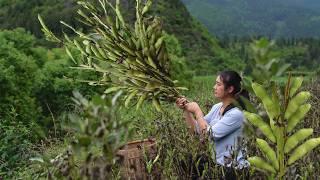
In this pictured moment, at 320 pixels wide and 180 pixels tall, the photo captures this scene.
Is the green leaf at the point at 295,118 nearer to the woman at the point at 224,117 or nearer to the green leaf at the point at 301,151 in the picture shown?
the green leaf at the point at 301,151

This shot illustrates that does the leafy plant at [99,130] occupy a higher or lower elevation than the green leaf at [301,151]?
higher

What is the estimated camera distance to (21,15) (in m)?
68.6

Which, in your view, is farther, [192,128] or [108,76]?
[192,128]

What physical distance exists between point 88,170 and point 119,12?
9.69ft

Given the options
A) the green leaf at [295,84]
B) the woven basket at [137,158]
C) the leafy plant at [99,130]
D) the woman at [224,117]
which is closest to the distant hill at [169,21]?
the woven basket at [137,158]

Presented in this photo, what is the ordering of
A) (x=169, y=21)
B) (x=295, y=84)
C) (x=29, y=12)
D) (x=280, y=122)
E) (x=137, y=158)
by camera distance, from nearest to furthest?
(x=280, y=122) → (x=295, y=84) → (x=137, y=158) → (x=29, y=12) → (x=169, y=21)

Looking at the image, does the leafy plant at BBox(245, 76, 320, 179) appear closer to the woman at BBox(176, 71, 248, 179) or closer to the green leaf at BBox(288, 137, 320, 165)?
the green leaf at BBox(288, 137, 320, 165)

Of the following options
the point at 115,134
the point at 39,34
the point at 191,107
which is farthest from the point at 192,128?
the point at 39,34

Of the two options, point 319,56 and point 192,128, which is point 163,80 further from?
point 319,56

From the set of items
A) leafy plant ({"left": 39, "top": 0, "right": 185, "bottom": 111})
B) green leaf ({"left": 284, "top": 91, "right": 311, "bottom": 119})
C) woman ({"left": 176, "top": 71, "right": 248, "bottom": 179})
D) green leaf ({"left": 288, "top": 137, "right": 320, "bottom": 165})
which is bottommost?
woman ({"left": 176, "top": 71, "right": 248, "bottom": 179})

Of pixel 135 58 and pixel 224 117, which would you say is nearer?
pixel 135 58

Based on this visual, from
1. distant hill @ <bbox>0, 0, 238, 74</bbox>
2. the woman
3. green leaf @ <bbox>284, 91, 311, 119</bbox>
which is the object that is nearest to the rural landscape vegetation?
green leaf @ <bbox>284, 91, 311, 119</bbox>

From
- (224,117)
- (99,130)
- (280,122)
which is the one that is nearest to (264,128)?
(280,122)

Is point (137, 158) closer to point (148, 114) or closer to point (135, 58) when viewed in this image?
point (135, 58)
